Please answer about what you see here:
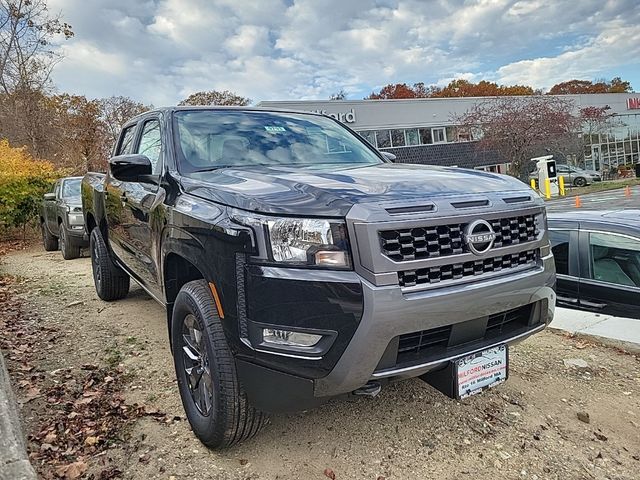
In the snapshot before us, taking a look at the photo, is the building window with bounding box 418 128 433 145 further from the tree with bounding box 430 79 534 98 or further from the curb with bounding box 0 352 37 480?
the curb with bounding box 0 352 37 480

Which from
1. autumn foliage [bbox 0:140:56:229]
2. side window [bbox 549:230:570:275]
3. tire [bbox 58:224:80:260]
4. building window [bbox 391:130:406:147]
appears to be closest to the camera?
side window [bbox 549:230:570:275]

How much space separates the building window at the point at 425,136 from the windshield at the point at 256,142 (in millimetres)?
34869

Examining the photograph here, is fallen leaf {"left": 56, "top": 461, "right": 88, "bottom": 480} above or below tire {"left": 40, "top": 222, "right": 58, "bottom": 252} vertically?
below

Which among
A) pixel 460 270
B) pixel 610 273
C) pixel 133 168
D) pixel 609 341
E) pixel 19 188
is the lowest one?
pixel 609 341

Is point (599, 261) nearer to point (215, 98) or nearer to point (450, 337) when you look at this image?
point (450, 337)

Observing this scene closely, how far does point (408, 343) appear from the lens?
215cm

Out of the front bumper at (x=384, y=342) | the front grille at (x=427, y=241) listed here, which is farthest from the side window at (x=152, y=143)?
the front grille at (x=427, y=241)

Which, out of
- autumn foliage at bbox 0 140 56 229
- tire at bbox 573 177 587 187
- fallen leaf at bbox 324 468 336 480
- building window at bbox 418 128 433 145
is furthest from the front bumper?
building window at bbox 418 128 433 145

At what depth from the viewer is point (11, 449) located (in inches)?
84.7

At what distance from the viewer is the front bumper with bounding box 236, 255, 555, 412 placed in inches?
77.9

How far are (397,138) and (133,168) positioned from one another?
3460cm

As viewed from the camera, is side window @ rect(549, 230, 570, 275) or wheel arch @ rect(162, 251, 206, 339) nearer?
wheel arch @ rect(162, 251, 206, 339)

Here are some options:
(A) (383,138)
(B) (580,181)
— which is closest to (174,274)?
(A) (383,138)

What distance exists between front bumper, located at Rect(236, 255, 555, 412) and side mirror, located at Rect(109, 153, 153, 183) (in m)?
1.48
